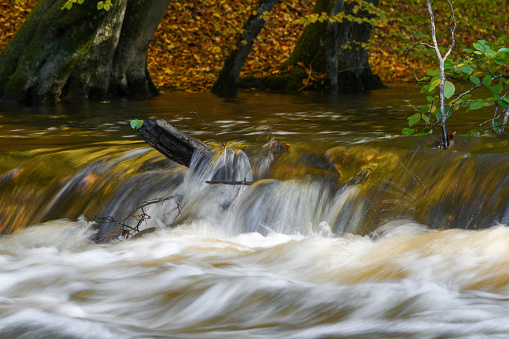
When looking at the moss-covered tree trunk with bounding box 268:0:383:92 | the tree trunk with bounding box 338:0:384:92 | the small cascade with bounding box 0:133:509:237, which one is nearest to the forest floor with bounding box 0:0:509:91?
the moss-covered tree trunk with bounding box 268:0:383:92

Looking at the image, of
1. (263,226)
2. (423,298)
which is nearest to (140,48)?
(263,226)

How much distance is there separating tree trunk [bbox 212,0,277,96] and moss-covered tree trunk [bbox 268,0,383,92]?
3.04 ft

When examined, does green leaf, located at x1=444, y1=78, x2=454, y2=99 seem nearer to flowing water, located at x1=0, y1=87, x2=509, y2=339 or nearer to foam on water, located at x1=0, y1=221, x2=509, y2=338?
flowing water, located at x1=0, y1=87, x2=509, y2=339

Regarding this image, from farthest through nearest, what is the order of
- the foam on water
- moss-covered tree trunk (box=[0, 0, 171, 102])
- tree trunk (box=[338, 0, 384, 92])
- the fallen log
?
tree trunk (box=[338, 0, 384, 92]) < moss-covered tree trunk (box=[0, 0, 171, 102]) < the fallen log < the foam on water

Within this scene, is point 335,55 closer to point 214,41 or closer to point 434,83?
point 214,41

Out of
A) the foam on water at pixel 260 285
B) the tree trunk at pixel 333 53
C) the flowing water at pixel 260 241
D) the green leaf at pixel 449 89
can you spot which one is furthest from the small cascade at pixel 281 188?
the tree trunk at pixel 333 53

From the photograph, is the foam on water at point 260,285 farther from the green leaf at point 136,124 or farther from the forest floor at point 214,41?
the forest floor at point 214,41

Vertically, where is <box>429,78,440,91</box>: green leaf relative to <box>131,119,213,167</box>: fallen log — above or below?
above

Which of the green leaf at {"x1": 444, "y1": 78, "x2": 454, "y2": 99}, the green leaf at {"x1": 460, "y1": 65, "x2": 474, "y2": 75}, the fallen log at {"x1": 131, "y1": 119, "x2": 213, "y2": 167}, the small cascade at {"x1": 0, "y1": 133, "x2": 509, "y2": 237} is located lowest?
the small cascade at {"x1": 0, "y1": 133, "x2": 509, "y2": 237}

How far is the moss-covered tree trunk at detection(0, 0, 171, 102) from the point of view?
35.4 feet

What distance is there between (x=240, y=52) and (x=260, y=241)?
9145 millimetres

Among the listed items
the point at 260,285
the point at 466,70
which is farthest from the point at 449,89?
the point at 260,285

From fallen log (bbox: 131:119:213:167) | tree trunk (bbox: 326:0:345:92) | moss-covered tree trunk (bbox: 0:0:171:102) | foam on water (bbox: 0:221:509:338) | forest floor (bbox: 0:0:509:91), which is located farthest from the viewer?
forest floor (bbox: 0:0:509:91)

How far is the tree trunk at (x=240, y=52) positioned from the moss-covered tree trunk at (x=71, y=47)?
178 centimetres
